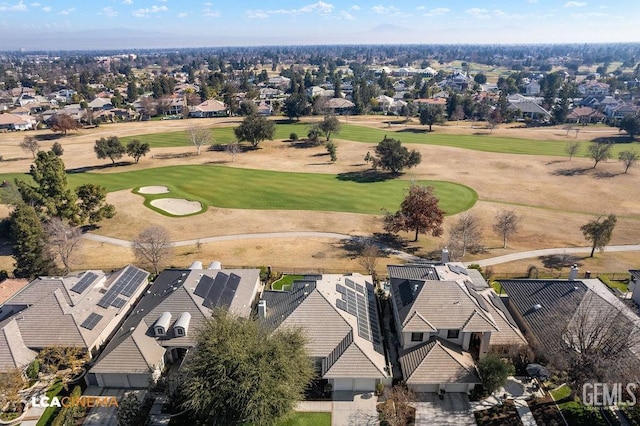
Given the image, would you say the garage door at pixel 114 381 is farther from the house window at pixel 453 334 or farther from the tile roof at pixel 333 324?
the house window at pixel 453 334

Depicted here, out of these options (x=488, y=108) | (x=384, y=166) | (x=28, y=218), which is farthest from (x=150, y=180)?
(x=488, y=108)

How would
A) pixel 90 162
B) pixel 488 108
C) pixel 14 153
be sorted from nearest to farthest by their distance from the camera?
1. pixel 90 162
2. pixel 14 153
3. pixel 488 108

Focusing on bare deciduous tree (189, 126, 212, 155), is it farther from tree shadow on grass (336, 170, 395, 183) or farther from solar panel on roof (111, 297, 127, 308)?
solar panel on roof (111, 297, 127, 308)

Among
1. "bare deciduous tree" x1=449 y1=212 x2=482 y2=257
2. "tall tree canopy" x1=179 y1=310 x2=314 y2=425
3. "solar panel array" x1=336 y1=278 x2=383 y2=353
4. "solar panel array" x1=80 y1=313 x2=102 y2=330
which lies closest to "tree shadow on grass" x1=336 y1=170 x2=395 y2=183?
"bare deciduous tree" x1=449 y1=212 x2=482 y2=257

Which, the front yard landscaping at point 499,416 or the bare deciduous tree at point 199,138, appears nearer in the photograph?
the front yard landscaping at point 499,416

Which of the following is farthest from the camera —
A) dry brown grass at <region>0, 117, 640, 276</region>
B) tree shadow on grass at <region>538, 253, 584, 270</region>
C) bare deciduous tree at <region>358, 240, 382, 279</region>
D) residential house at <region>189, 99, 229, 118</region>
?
residential house at <region>189, 99, 229, 118</region>

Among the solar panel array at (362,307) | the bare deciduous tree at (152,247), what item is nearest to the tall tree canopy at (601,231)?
the solar panel array at (362,307)

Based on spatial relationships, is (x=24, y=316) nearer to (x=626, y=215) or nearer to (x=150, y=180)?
(x=150, y=180)
